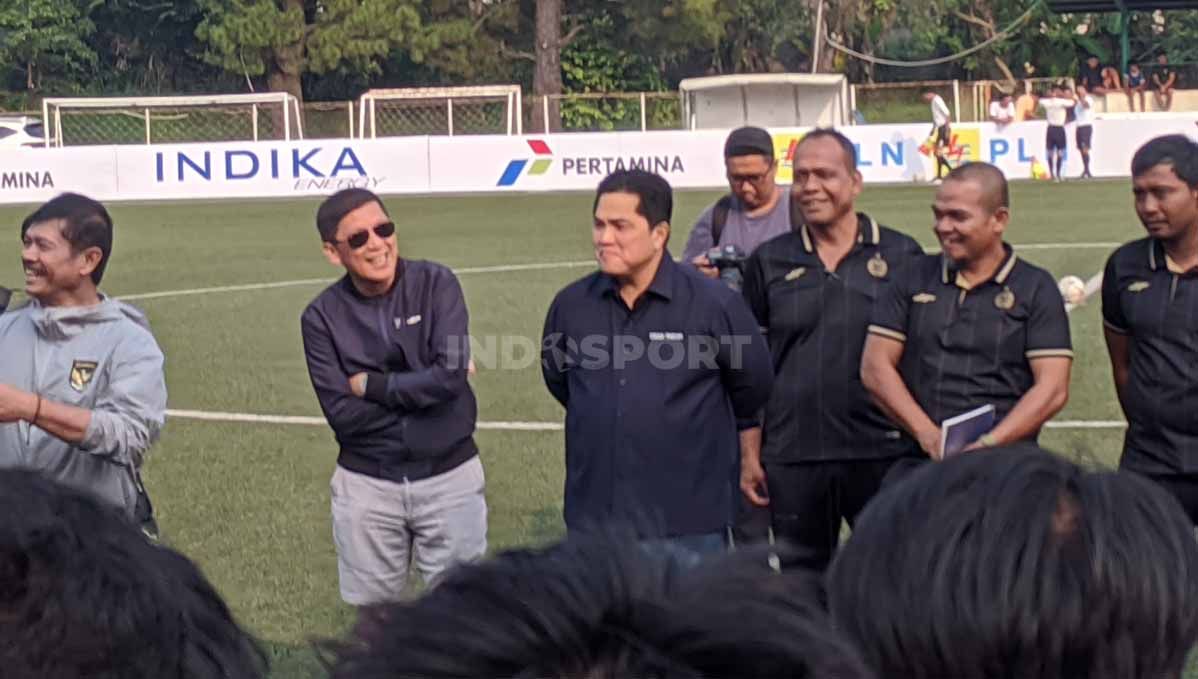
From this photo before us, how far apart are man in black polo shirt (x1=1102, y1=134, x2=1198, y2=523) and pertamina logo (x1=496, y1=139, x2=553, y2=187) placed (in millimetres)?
29125

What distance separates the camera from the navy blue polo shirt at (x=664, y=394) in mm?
5891

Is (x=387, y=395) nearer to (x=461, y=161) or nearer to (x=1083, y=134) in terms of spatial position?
(x=461, y=161)

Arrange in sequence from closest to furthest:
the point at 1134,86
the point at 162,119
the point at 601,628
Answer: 1. the point at 601,628
2. the point at 162,119
3. the point at 1134,86

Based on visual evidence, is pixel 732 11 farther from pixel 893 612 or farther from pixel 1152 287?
pixel 893 612

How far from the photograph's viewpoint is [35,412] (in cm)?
532

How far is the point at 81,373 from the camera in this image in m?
5.64

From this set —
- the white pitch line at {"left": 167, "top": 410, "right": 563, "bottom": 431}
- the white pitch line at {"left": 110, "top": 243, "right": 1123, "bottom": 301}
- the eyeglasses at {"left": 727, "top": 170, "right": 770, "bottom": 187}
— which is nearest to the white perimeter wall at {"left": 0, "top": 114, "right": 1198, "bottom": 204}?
the white pitch line at {"left": 110, "top": 243, "right": 1123, "bottom": 301}

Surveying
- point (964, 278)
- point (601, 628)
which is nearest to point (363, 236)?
point (964, 278)

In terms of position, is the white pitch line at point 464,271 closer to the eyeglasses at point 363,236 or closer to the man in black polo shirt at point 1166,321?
the man in black polo shirt at point 1166,321

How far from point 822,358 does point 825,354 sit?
19 mm

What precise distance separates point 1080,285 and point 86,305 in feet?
38.2

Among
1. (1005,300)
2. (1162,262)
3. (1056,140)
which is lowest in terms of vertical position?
(1005,300)

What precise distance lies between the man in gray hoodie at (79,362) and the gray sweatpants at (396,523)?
0.92 m

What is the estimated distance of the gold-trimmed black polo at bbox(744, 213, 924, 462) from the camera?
6.59 metres
